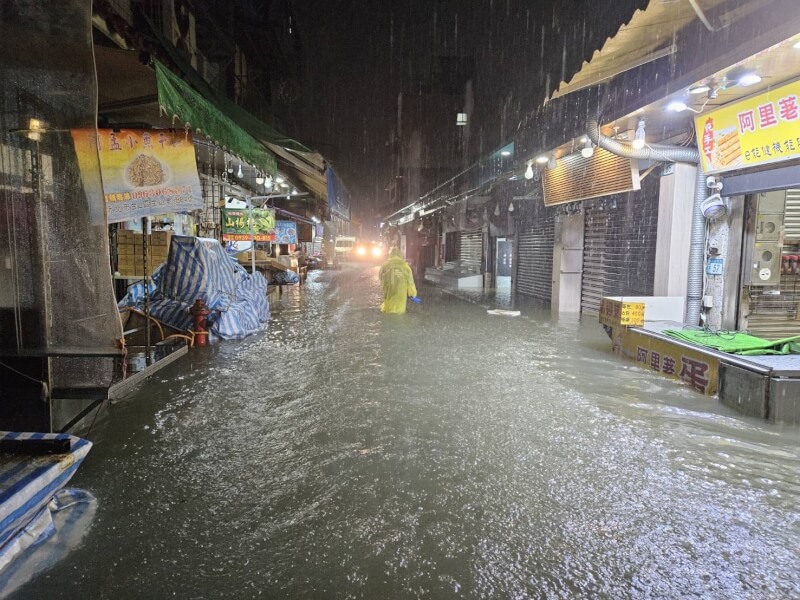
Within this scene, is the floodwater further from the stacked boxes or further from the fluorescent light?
the fluorescent light

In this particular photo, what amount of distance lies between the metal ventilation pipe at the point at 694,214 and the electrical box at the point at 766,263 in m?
0.79

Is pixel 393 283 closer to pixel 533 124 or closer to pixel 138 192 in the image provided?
pixel 533 124

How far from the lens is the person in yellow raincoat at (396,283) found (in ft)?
44.2

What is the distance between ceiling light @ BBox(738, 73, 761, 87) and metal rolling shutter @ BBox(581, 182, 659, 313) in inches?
172

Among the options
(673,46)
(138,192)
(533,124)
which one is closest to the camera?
(138,192)

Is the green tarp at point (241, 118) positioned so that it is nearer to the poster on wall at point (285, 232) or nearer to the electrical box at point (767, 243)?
the poster on wall at point (285, 232)

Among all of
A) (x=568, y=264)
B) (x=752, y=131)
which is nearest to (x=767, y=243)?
(x=752, y=131)

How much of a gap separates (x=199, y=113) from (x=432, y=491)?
5.04 meters

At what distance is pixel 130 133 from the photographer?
5141mm

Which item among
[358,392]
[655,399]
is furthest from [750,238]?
[358,392]

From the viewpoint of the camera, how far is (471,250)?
26.3m

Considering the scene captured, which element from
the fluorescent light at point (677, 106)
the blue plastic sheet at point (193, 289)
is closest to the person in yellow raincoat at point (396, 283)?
the blue plastic sheet at point (193, 289)

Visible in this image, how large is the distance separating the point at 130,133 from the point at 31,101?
146cm

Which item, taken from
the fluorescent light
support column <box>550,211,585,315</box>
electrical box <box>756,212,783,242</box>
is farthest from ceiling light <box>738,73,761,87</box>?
support column <box>550,211,585,315</box>
